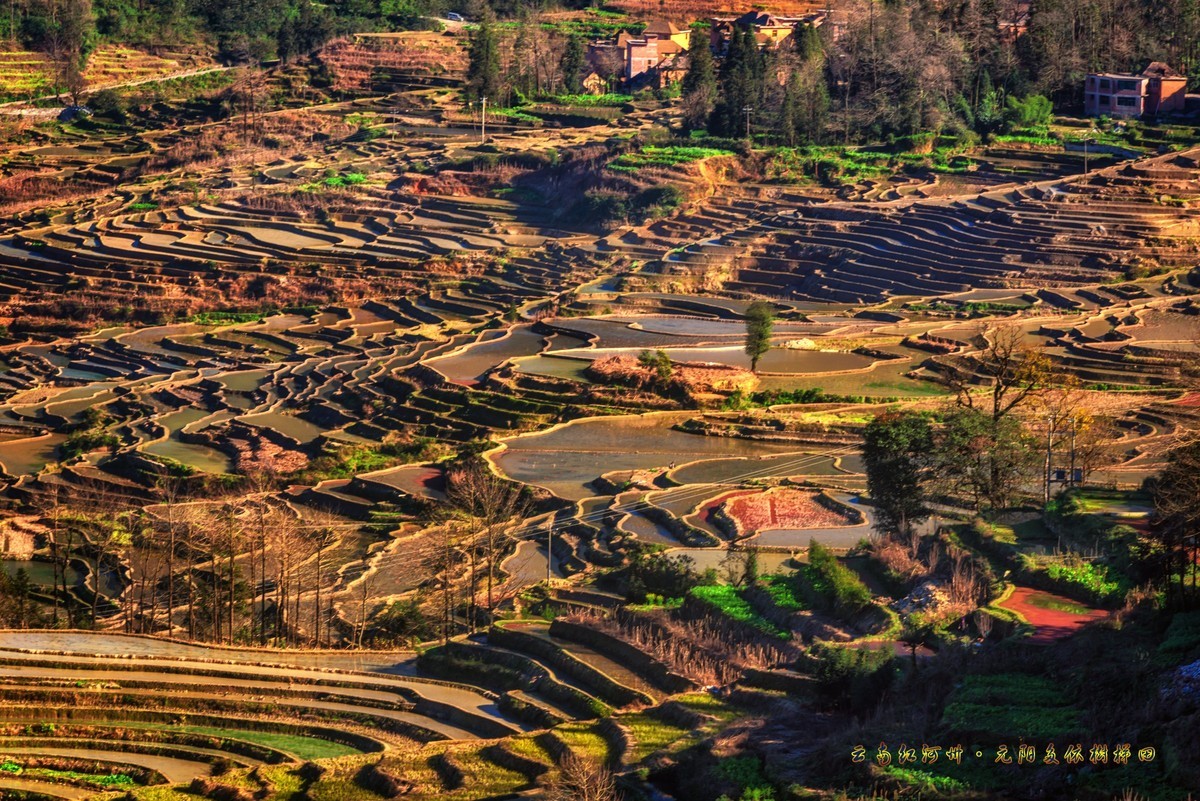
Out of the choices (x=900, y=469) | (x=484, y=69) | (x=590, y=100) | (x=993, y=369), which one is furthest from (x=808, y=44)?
(x=900, y=469)

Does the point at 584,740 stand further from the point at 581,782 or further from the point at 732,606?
the point at 732,606

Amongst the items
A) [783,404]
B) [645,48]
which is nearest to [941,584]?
[783,404]

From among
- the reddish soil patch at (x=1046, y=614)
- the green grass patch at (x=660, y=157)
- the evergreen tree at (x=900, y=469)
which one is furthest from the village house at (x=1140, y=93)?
the reddish soil patch at (x=1046, y=614)

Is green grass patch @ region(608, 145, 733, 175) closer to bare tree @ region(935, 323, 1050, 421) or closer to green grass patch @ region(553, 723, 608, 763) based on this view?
bare tree @ region(935, 323, 1050, 421)

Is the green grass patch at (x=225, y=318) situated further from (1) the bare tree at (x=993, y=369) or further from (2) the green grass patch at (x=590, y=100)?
(2) the green grass patch at (x=590, y=100)

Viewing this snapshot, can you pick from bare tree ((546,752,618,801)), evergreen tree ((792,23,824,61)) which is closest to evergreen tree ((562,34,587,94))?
evergreen tree ((792,23,824,61))

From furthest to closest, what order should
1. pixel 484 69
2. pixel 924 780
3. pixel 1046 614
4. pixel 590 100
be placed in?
pixel 590 100
pixel 484 69
pixel 1046 614
pixel 924 780

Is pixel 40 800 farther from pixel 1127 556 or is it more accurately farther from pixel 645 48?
pixel 645 48

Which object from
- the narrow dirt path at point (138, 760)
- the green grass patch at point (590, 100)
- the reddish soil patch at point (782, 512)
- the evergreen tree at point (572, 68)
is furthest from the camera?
the evergreen tree at point (572, 68)
